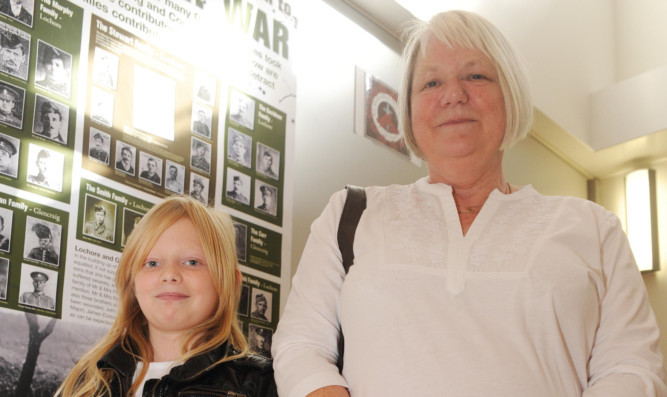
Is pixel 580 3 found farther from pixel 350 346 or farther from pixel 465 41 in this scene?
pixel 350 346

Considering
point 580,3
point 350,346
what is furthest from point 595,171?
point 350,346

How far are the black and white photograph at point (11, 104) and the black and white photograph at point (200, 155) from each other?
0.64m

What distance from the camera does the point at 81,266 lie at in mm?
2426

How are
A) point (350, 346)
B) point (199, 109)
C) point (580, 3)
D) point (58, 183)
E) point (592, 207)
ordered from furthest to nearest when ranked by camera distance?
point (580, 3) < point (199, 109) < point (58, 183) < point (592, 207) < point (350, 346)

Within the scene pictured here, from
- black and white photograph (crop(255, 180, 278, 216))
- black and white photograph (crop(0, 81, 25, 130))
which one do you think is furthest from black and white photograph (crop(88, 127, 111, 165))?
black and white photograph (crop(255, 180, 278, 216))

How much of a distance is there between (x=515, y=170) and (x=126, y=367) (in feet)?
10.5

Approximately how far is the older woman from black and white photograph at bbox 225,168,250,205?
108cm

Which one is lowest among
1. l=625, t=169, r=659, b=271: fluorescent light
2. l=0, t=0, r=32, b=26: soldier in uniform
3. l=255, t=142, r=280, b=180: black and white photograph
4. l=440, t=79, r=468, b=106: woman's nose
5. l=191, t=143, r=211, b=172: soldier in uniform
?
l=440, t=79, r=468, b=106: woman's nose

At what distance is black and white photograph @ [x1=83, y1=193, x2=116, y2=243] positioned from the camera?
8.07 ft

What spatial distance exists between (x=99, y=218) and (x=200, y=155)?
476mm

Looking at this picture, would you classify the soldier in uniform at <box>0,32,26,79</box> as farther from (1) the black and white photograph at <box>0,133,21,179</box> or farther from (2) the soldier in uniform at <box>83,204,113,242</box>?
(2) the soldier in uniform at <box>83,204,113,242</box>

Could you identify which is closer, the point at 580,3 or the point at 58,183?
the point at 58,183

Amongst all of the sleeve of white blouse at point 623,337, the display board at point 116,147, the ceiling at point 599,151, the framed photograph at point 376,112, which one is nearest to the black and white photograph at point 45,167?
the display board at point 116,147

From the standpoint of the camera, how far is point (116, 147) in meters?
2.57
